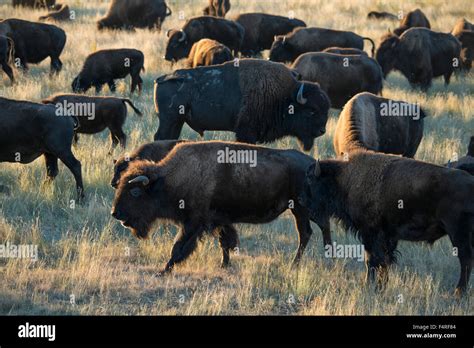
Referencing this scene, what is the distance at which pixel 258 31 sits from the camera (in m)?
21.9

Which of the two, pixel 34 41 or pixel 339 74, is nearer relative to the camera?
pixel 339 74

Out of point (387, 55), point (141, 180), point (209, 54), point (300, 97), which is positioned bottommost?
point (387, 55)

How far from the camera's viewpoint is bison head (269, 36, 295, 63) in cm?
1812

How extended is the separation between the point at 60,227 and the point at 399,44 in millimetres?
11142

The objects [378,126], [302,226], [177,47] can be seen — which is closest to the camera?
[302,226]

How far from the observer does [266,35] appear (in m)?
22.0

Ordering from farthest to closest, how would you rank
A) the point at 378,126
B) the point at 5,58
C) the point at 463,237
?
the point at 5,58, the point at 378,126, the point at 463,237

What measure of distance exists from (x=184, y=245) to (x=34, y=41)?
11.8 meters

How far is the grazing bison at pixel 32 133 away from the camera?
9547mm

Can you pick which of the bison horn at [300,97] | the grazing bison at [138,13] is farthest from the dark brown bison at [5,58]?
the grazing bison at [138,13]

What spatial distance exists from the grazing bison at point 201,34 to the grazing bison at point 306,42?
1968 millimetres

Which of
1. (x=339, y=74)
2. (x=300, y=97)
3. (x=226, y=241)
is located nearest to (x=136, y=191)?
(x=226, y=241)

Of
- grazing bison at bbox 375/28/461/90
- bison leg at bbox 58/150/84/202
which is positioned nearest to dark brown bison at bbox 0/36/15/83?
bison leg at bbox 58/150/84/202

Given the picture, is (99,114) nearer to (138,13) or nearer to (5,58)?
(5,58)
